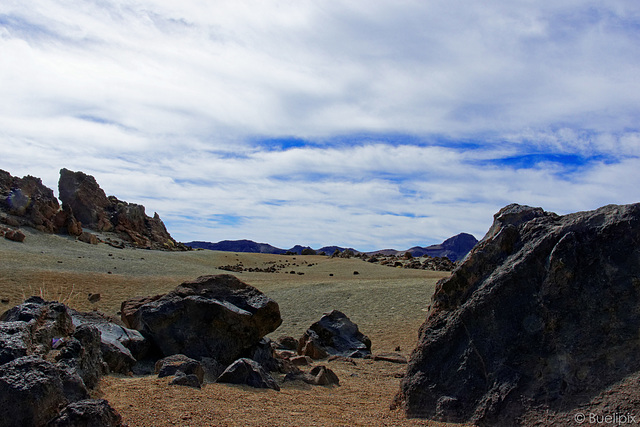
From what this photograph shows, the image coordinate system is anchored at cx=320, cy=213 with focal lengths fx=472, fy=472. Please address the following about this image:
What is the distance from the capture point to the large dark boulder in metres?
8.62

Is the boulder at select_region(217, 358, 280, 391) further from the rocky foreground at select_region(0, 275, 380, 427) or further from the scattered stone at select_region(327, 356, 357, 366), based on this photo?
the scattered stone at select_region(327, 356, 357, 366)

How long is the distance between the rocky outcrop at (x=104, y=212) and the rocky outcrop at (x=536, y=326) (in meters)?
51.4

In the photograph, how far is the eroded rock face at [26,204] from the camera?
41062mm

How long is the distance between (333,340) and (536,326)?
8.29 metres

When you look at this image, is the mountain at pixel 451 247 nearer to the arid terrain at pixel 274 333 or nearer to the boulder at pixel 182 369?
the arid terrain at pixel 274 333

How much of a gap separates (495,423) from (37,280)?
21218 millimetres

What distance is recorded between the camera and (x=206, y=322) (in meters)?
8.84

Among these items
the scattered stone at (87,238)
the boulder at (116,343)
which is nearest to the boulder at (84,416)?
the boulder at (116,343)

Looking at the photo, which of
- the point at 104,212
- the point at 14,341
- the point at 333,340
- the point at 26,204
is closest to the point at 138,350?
the point at 14,341

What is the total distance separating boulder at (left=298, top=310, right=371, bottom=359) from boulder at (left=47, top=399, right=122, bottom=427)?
7.98 m

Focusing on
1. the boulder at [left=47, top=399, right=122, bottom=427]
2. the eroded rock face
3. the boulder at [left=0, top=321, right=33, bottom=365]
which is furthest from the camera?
the eroded rock face

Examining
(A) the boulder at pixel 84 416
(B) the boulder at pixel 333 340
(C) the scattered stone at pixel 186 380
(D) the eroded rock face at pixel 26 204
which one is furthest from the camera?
(D) the eroded rock face at pixel 26 204

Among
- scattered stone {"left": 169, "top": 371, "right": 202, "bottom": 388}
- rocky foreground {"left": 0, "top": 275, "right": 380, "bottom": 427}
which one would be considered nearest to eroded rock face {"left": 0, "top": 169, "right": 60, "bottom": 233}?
rocky foreground {"left": 0, "top": 275, "right": 380, "bottom": 427}

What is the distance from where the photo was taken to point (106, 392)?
5.69 meters
